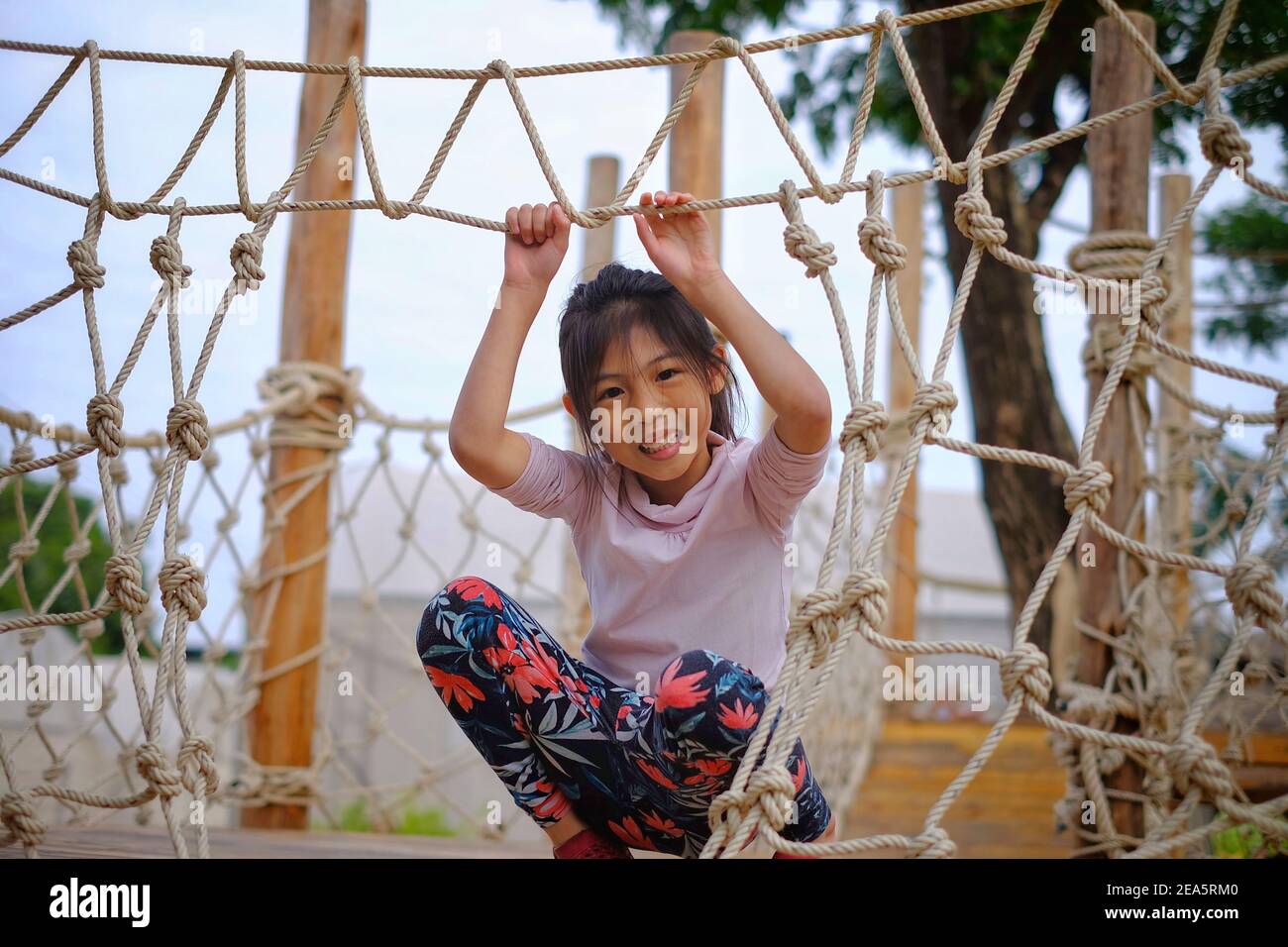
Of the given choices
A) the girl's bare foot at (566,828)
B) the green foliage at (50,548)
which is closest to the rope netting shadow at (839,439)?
the girl's bare foot at (566,828)

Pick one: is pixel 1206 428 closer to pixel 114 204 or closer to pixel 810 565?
pixel 810 565

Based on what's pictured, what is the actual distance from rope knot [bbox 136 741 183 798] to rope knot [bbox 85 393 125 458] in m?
0.27

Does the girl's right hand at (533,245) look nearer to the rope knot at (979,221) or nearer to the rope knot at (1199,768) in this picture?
the rope knot at (979,221)

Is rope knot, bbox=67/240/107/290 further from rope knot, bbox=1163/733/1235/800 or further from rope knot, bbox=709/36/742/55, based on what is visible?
rope knot, bbox=1163/733/1235/800

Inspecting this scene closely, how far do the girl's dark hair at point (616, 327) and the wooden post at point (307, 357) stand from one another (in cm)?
85

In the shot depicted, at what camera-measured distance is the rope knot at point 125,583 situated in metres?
0.98

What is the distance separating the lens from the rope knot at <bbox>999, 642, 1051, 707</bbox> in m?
0.91

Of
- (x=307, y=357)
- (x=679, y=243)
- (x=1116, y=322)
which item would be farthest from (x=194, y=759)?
(x=1116, y=322)

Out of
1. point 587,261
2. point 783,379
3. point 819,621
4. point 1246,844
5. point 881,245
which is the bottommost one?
point 1246,844

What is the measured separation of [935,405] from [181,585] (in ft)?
2.14

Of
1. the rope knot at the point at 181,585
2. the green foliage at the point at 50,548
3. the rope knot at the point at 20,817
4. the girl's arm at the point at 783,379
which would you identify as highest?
Result: the green foliage at the point at 50,548

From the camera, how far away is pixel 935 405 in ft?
3.19

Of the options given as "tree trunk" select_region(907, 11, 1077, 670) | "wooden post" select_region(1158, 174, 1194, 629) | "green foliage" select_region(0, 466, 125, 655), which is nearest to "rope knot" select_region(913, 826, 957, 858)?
"wooden post" select_region(1158, 174, 1194, 629)

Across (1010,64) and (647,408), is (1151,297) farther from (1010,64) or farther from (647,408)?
(1010,64)
